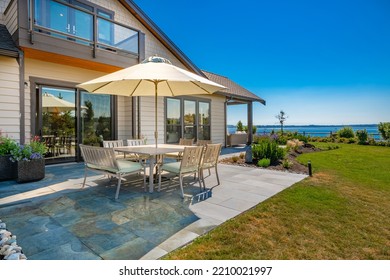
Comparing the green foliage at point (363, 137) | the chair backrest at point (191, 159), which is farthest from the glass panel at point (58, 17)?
the green foliage at point (363, 137)

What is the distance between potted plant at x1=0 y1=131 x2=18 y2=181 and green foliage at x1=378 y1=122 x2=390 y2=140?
66.9 ft

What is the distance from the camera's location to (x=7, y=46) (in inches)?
212

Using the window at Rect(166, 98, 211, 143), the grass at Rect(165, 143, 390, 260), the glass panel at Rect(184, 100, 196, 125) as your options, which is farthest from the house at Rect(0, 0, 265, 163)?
the grass at Rect(165, 143, 390, 260)

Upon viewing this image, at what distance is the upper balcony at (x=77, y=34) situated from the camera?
556 centimetres

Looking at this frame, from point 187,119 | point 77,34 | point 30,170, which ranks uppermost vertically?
point 77,34

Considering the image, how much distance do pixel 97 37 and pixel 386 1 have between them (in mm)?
9687

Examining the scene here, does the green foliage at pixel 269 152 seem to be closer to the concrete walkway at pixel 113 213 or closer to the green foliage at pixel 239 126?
the concrete walkway at pixel 113 213

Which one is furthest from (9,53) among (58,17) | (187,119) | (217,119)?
(217,119)

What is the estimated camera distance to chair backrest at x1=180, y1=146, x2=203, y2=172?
13.4 feet

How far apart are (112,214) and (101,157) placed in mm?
1249

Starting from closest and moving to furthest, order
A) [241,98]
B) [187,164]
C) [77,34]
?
[187,164] < [77,34] < [241,98]

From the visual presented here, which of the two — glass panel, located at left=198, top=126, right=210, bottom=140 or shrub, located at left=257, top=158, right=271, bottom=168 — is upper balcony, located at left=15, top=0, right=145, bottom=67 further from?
shrub, located at left=257, top=158, right=271, bottom=168

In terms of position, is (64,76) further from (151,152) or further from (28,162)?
(151,152)

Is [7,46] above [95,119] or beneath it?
above
